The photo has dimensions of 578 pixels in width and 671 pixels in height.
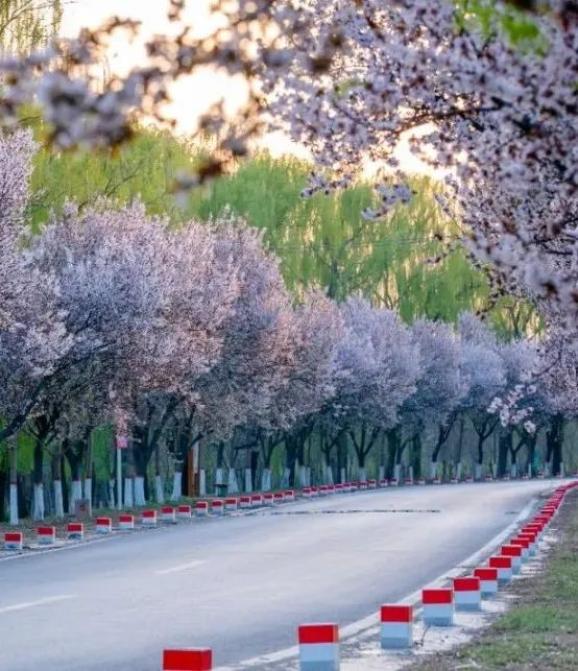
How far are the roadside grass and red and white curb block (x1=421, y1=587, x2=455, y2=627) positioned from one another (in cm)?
46

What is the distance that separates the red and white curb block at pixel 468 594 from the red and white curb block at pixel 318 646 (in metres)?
4.95

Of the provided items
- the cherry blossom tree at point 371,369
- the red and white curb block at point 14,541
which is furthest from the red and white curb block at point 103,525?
the cherry blossom tree at point 371,369

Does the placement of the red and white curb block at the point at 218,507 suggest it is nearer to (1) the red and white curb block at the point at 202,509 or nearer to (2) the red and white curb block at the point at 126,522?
(1) the red and white curb block at the point at 202,509

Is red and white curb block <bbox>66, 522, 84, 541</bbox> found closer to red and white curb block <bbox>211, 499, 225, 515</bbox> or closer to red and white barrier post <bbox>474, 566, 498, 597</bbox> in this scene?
red and white curb block <bbox>211, 499, 225, 515</bbox>

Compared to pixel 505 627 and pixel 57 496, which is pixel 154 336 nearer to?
pixel 57 496

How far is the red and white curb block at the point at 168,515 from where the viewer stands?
4106cm

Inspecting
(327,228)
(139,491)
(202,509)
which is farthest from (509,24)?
(327,228)

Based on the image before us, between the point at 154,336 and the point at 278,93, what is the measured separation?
36455mm

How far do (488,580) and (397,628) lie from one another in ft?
16.6

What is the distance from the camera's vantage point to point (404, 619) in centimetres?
1441

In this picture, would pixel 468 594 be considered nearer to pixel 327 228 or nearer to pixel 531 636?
pixel 531 636

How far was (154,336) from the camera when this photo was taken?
43.8m

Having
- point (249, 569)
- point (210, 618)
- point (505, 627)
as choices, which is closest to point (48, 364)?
point (249, 569)

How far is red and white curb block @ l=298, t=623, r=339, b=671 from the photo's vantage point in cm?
1254
